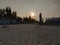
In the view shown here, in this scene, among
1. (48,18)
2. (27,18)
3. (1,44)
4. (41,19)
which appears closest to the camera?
(1,44)

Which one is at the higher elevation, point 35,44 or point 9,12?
point 9,12

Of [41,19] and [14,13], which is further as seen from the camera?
[14,13]

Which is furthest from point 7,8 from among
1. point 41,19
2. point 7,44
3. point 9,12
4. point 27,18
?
point 7,44

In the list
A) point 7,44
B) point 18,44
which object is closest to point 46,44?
point 18,44

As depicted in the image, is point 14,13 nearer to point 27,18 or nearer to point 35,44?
point 27,18

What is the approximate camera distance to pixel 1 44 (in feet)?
26.7

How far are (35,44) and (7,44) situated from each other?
1.44 m

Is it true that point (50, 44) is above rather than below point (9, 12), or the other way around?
below

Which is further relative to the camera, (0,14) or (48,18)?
(0,14)

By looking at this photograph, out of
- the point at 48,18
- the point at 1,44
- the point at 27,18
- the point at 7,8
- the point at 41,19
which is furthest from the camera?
the point at 27,18

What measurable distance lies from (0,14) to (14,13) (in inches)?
253

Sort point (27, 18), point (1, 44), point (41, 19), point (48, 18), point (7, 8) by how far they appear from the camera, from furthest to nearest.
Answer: point (27, 18)
point (7, 8)
point (41, 19)
point (48, 18)
point (1, 44)

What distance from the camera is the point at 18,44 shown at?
826 centimetres

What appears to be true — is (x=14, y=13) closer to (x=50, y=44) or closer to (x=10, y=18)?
(x=10, y=18)
